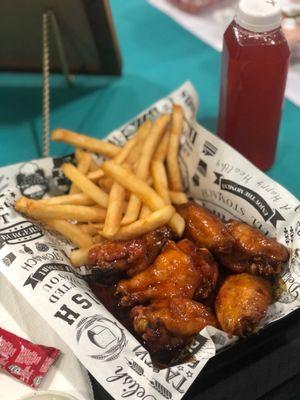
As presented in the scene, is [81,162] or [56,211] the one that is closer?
[56,211]

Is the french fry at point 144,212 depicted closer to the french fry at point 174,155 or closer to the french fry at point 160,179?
the french fry at point 160,179

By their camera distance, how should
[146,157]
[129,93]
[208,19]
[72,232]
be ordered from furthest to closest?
[208,19] < [129,93] < [146,157] < [72,232]

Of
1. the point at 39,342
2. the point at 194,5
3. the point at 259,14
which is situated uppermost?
Result: the point at 259,14

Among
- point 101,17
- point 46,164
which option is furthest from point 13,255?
point 101,17

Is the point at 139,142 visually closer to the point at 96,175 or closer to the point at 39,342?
the point at 96,175

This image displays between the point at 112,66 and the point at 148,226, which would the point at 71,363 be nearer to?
the point at 148,226

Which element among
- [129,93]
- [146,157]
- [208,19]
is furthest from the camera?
[208,19]

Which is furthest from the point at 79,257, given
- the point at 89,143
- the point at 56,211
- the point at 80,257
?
the point at 89,143

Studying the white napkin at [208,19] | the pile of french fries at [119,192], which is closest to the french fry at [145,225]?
the pile of french fries at [119,192]
